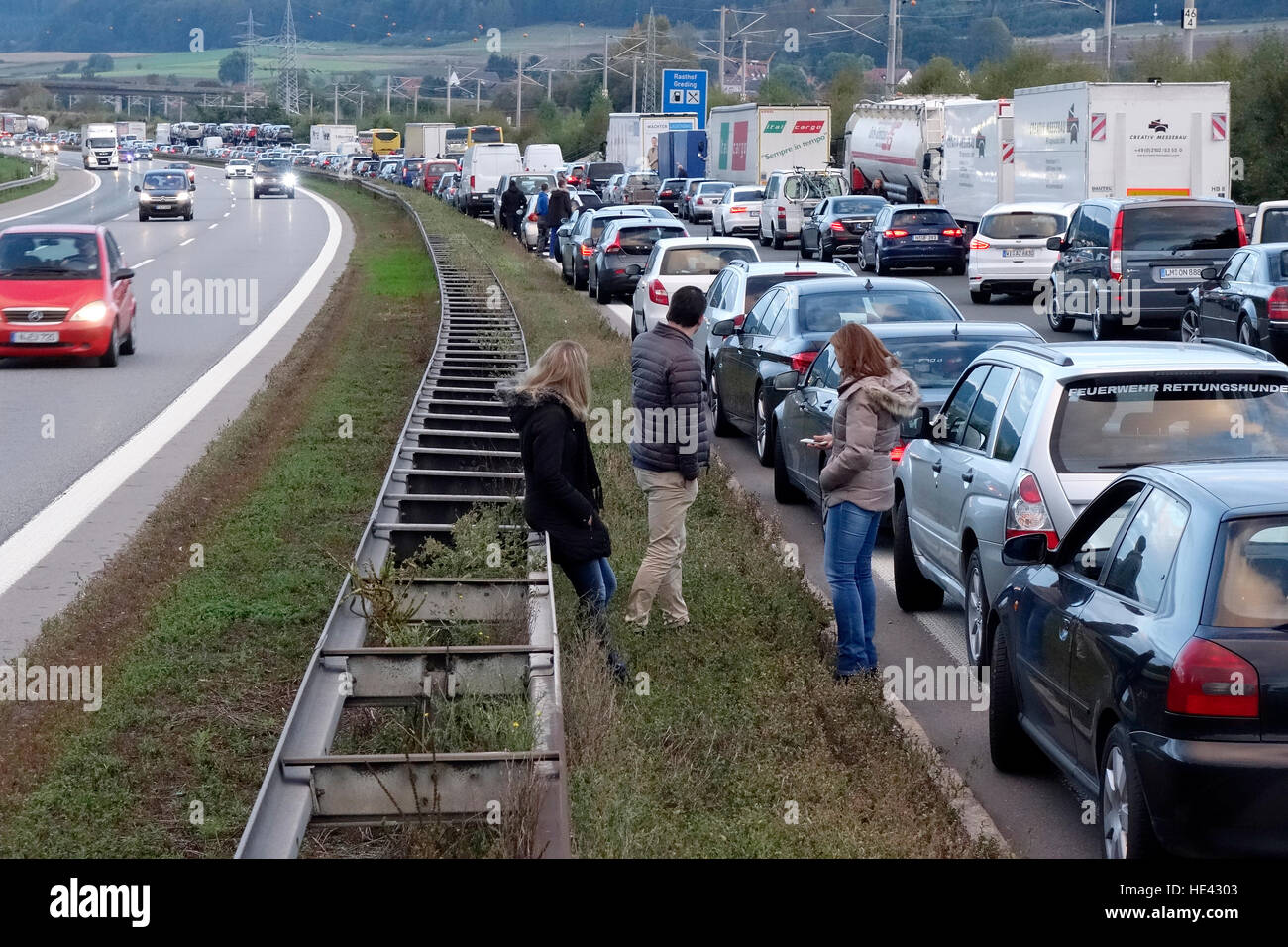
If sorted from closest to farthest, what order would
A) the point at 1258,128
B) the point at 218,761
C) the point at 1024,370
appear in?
the point at 218,761 < the point at 1024,370 < the point at 1258,128

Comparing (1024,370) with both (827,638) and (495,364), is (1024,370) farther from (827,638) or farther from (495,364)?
(495,364)

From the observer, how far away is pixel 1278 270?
1934 cm

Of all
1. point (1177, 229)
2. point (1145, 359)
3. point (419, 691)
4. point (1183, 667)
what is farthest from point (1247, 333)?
point (1183, 667)

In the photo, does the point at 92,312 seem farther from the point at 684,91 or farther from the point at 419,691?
the point at 684,91

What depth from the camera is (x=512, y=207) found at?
49531 mm

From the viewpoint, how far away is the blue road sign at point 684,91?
9106 centimetres

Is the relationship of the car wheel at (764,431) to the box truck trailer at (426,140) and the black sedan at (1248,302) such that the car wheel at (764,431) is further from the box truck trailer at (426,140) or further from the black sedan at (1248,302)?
the box truck trailer at (426,140)

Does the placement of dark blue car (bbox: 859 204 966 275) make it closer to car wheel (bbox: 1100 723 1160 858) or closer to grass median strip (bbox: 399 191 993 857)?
grass median strip (bbox: 399 191 993 857)

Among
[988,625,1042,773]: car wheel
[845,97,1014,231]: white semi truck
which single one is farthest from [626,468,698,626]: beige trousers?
[845,97,1014,231]: white semi truck

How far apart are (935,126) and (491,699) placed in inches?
1893

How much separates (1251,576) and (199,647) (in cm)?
542

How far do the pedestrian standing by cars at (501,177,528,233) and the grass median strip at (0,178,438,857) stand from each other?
3277 centimetres

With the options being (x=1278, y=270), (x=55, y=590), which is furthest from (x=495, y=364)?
(x=55, y=590)

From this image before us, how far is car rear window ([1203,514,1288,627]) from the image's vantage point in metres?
5.23
